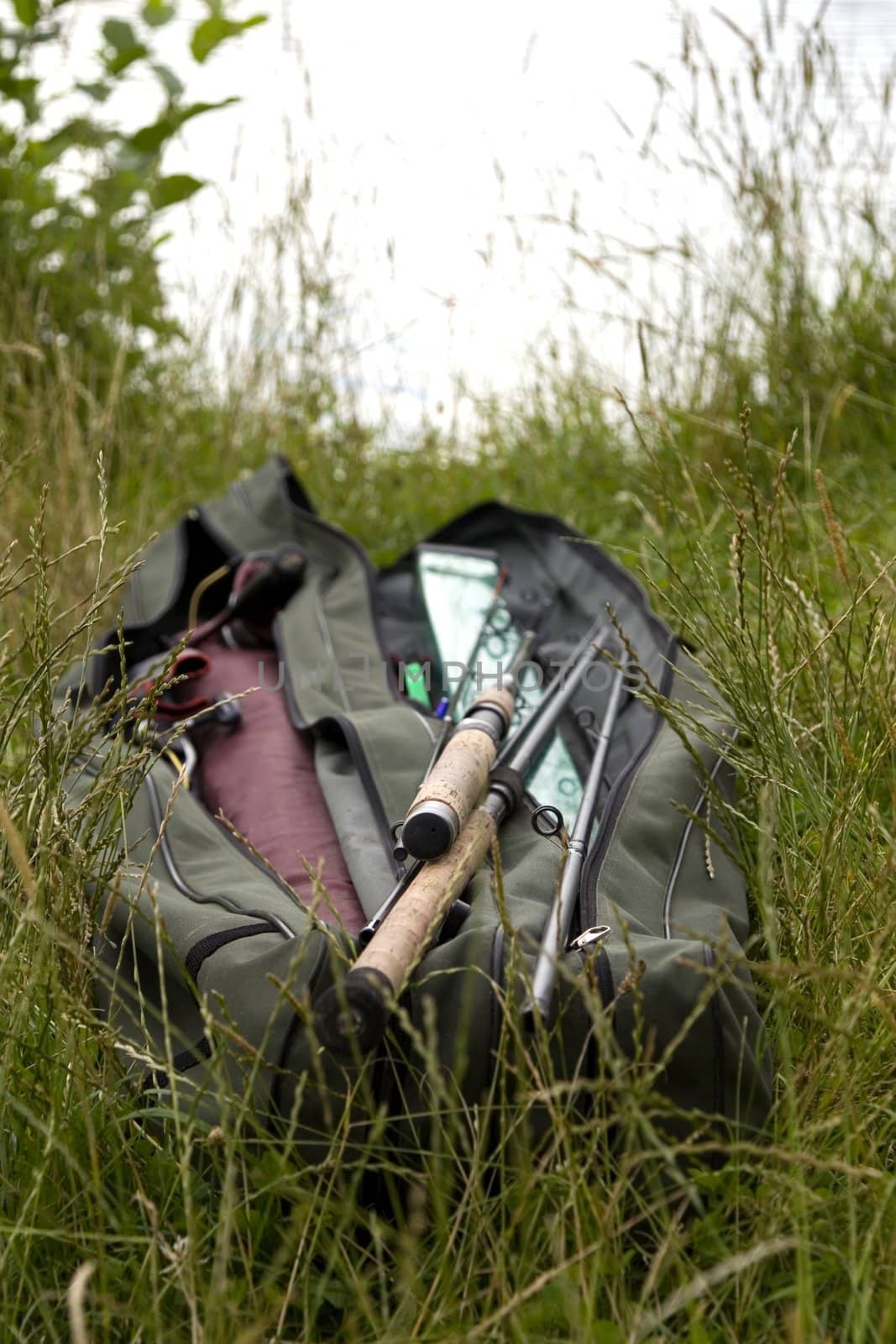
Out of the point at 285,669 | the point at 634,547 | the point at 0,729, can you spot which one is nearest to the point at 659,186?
the point at 634,547

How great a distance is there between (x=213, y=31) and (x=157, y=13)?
205mm

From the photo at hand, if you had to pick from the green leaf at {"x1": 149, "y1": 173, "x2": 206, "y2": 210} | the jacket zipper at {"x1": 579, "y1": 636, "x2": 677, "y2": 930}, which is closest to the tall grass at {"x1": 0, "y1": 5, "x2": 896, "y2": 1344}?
the jacket zipper at {"x1": 579, "y1": 636, "x2": 677, "y2": 930}

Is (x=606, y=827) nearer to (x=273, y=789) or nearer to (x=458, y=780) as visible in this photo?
(x=458, y=780)

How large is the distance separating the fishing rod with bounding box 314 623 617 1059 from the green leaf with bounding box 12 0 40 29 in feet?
11.8

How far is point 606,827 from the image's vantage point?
75.8 inches

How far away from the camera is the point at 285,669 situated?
2.72 metres

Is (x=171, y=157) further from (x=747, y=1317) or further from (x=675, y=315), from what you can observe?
(x=747, y=1317)

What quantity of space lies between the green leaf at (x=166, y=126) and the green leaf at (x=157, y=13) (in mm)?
282

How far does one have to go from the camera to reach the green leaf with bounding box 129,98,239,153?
14.5 feet

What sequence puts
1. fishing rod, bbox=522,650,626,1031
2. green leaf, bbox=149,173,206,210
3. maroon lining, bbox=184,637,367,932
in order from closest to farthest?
fishing rod, bbox=522,650,626,1031 < maroon lining, bbox=184,637,367,932 < green leaf, bbox=149,173,206,210

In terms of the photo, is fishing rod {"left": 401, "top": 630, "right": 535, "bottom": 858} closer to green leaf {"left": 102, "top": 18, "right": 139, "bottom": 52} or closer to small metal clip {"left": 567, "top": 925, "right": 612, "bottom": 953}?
small metal clip {"left": 567, "top": 925, "right": 612, "bottom": 953}

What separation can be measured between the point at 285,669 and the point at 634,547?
55.2 inches

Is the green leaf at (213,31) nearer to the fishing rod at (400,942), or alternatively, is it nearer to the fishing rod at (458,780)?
the fishing rod at (458,780)

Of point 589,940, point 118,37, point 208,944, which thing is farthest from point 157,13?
point 589,940
